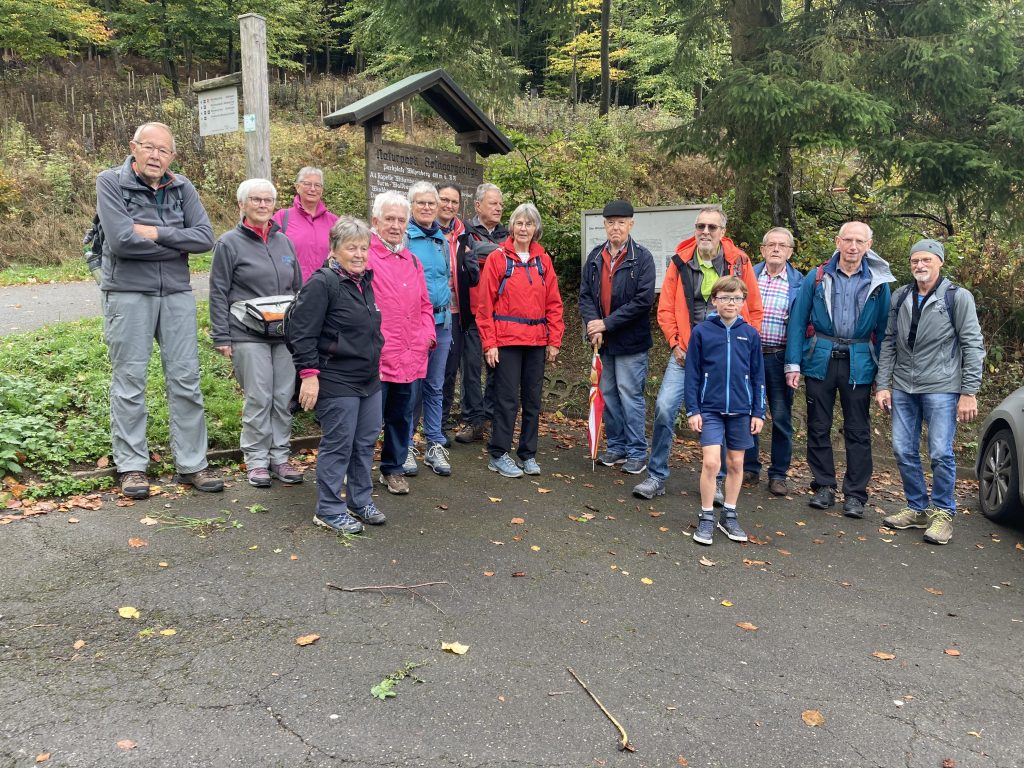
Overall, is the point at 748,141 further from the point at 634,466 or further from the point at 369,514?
the point at 369,514

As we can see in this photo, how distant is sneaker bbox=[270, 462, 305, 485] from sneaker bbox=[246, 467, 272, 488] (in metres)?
0.12

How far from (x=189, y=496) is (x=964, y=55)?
9005 mm

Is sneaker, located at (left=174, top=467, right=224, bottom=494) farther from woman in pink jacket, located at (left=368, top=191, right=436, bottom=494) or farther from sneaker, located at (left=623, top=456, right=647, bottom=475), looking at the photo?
sneaker, located at (left=623, top=456, right=647, bottom=475)

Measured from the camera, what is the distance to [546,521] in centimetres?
545

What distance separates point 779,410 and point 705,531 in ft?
5.89

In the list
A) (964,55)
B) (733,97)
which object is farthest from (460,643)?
(964,55)

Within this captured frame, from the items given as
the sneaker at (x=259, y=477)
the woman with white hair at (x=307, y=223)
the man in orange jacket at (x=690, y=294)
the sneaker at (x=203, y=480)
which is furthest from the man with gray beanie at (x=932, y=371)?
the sneaker at (x=203, y=480)

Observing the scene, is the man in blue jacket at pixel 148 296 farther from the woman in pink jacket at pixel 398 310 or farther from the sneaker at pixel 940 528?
the sneaker at pixel 940 528

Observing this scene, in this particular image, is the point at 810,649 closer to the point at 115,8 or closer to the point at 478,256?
the point at 478,256

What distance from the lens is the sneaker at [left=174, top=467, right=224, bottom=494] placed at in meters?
5.28

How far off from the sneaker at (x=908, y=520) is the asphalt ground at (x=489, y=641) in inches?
10.5

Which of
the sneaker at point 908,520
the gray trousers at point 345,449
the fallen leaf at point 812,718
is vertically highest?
the gray trousers at point 345,449

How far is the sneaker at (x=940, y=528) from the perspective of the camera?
5.76 m

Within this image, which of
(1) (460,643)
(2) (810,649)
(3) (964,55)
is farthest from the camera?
(3) (964,55)
